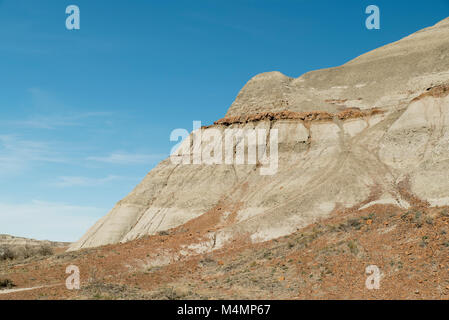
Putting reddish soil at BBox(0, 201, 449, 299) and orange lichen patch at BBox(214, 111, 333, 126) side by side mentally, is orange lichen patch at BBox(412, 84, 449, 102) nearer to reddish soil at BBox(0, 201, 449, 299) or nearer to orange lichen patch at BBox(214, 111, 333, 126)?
orange lichen patch at BBox(214, 111, 333, 126)

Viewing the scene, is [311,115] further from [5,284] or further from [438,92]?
[5,284]

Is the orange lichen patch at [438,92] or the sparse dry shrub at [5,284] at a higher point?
the orange lichen patch at [438,92]

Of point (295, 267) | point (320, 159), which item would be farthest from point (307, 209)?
point (295, 267)

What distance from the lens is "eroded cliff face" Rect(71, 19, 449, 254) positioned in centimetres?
3244

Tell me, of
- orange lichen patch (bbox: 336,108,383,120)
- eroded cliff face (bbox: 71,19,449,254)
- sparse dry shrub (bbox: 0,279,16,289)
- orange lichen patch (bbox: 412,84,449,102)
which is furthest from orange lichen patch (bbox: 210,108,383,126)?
sparse dry shrub (bbox: 0,279,16,289)

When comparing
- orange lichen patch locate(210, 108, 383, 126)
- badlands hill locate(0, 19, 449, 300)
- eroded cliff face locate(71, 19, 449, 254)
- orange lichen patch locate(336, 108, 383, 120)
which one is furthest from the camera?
orange lichen patch locate(210, 108, 383, 126)

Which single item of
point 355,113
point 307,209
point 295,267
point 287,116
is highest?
point 287,116

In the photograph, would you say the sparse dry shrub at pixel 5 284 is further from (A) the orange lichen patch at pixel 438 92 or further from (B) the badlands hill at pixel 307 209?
(A) the orange lichen patch at pixel 438 92

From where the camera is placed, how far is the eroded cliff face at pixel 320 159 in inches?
1277

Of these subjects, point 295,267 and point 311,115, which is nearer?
point 295,267

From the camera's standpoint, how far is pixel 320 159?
133 ft

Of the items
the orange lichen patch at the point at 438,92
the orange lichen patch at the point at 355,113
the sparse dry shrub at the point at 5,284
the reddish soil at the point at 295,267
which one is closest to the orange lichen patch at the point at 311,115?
the orange lichen patch at the point at 355,113

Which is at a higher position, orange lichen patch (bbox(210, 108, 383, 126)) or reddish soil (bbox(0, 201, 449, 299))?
orange lichen patch (bbox(210, 108, 383, 126))

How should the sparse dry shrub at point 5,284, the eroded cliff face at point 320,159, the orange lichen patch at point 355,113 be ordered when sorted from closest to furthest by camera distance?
the sparse dry shrub at point 5,284 → the eroded cliff face at point 320,159 → the orange lichen patch at point 355,113
